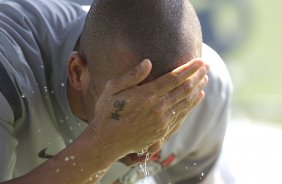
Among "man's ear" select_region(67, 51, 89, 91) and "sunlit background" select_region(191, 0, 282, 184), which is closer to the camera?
"man's ear" select_region(67, 51, 89, 91)

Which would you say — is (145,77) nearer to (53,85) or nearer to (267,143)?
(53,85)

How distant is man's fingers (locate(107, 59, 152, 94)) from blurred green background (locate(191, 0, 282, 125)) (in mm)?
1491

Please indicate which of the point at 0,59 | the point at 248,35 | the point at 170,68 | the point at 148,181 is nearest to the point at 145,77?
the point at 170,68

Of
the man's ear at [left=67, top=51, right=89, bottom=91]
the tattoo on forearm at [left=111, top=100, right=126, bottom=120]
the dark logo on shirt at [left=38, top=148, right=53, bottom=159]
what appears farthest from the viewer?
the dark logo on shirt at [left=38, top=148, right=53, bottom=159]

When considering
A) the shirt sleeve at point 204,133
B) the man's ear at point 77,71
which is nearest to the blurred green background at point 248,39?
the shirt sleeve at point 204,133

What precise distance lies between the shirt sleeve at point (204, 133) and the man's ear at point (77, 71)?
14.9 inches

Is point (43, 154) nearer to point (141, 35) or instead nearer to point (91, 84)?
point (91, 84)

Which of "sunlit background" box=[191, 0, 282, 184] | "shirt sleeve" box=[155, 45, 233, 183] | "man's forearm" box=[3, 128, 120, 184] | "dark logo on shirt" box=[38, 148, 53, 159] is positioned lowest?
"sunlit background" box=[191, 0, 282, 184]

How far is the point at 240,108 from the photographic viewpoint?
3.06m

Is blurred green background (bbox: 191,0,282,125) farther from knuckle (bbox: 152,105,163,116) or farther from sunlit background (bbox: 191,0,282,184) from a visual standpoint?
knuckle (bbox: 152,105,163,116)

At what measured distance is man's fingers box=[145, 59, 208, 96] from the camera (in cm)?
132

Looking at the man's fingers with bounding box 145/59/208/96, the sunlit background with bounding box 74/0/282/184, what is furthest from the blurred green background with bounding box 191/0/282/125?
the man's fingers with bounding box 145/59/208/96

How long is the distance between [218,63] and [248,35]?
109 cm

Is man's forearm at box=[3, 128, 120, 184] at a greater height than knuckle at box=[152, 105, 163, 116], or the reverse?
knuckle at box=[152, 105, 163, 116]
